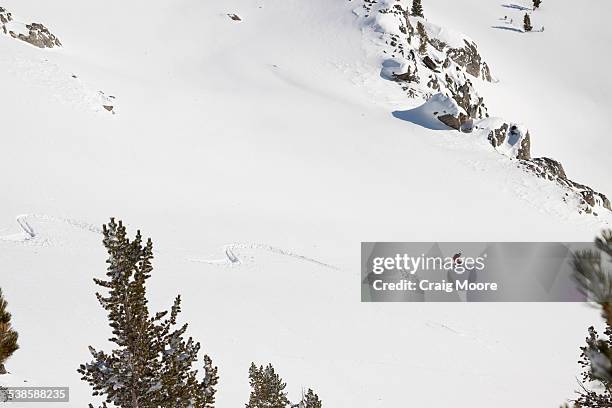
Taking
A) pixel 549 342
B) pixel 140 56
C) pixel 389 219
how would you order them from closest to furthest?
pixel 549 342 < pixel 389 219 < pixel 140 56

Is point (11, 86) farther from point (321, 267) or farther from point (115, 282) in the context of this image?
point (115, 282)

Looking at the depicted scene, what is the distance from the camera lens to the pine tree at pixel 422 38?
65963mm

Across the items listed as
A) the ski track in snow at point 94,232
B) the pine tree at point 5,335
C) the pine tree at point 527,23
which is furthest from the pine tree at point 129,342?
the pine tree at point 527,23

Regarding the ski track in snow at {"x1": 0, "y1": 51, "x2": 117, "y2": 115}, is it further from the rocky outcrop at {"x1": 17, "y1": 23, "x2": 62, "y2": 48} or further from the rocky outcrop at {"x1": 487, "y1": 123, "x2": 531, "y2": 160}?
the rocky outcrop at {"x1": 487, "y1": 123, "x2": 531, "y2": 160}

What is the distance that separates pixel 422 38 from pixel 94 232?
52041mm

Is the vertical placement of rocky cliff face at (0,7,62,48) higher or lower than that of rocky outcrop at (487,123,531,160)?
higher

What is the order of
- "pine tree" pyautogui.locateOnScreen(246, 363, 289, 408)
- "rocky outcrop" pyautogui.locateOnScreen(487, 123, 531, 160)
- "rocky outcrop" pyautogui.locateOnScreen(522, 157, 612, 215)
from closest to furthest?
1. "pine tree" pyautogui.locateOnScreen(246, 363, 289, 408)
2. "rocky outcrop" pyautogui.locateOnScreen(522, 157, 612, 215)
3. "rocky outcrop" pyautogui.locateOnScreen(487, 123, 531, 160)

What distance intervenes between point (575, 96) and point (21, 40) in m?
67.6

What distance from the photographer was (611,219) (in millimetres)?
47781

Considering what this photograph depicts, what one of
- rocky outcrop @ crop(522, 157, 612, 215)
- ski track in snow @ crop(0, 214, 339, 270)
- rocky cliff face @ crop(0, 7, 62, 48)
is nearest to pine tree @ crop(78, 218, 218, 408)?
ski track in snow @ crop(0, 214, 339, 270)

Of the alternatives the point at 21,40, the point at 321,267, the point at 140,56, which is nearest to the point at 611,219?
the point at 321,267

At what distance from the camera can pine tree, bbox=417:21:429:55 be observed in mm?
65963

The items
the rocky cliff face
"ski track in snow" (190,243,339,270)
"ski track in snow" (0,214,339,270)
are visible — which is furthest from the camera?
the rocky cliff face

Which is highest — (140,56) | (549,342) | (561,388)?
(140,56)
